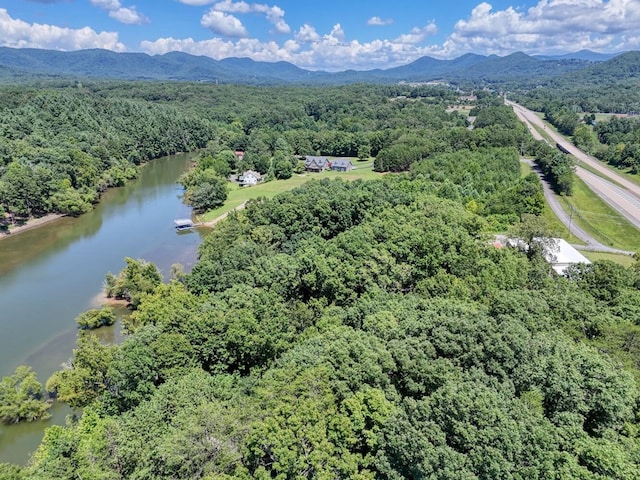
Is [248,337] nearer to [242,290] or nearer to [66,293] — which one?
[242,290]

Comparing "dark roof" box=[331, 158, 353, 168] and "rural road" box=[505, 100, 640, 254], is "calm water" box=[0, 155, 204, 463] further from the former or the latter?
"rural road" box=[505, 100, 640, 254]

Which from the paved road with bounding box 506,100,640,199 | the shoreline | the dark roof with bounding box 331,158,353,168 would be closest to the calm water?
the shoreline

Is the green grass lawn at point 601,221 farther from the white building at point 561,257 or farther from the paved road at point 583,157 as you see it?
the white building at point 561,257

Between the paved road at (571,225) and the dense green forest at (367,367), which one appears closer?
the dense green forest at (367,367)

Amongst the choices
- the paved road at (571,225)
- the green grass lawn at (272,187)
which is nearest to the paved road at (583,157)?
the paved road at (571,225)

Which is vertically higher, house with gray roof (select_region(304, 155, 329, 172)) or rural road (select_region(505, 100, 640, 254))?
rural road (select_region(505, 100, 640, 254))
